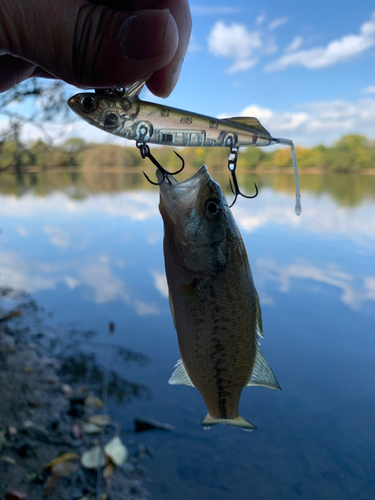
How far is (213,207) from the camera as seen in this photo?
1212 millimetres

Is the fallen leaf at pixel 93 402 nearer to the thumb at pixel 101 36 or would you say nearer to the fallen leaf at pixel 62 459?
the fallen leaf at pixel 62 459

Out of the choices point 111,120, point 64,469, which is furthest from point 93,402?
point 111,120

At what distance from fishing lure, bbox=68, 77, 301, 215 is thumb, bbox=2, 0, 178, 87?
0.12 metres

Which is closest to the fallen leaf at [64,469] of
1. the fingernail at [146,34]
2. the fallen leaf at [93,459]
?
the fallen leaf at [93,459]

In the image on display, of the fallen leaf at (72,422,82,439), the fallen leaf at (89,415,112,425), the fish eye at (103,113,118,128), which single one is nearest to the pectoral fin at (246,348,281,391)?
the fish eye at (103,113,118,128)

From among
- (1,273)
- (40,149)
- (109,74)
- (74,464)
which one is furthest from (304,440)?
(1,273)

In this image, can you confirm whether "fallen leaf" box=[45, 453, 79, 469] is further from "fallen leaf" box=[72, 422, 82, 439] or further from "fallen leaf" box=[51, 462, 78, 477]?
"fallen leaf" box=[72, 422, 82, 439]

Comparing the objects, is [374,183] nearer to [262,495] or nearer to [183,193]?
[262,495]

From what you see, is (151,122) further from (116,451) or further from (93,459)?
(116,451)

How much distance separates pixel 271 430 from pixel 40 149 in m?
6.69

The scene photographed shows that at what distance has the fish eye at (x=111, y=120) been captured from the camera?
1.17m

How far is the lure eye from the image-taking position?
1.21 meters

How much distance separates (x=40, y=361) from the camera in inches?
241

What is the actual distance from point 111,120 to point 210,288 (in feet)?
2.29
